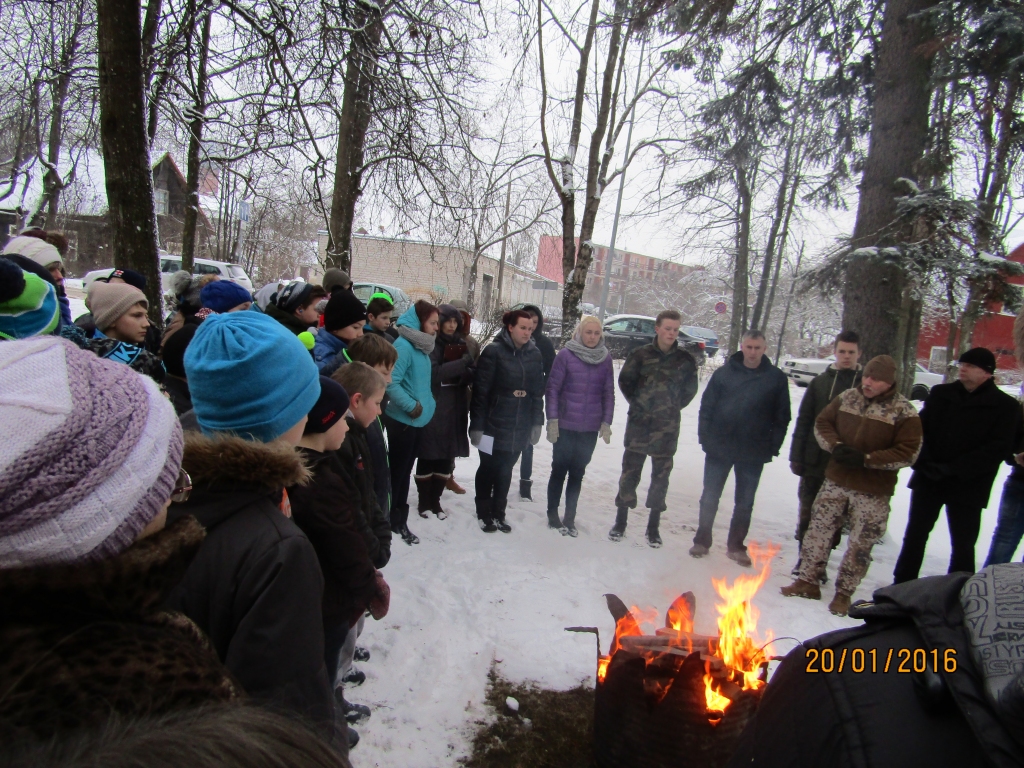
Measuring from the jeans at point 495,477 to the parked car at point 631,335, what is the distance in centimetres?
1448

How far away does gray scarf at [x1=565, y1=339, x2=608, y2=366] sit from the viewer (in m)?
5.34

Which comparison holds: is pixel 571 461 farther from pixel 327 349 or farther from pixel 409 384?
pixel 327 349

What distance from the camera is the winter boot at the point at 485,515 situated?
5219mm

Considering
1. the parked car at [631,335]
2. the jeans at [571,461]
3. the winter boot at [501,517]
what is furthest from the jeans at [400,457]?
the parked car at [631,335]

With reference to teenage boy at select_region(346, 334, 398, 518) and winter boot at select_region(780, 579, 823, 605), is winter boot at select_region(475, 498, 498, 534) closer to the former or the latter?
teenage boy at select_region(346, 334, 398, 518)

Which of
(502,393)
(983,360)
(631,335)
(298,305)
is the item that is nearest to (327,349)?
(298,305)

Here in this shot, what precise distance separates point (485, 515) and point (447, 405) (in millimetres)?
1051

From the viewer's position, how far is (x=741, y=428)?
502cm

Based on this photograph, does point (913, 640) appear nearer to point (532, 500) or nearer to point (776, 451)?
point (776, 451)

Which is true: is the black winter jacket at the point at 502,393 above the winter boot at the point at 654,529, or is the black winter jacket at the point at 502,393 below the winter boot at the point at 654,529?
above

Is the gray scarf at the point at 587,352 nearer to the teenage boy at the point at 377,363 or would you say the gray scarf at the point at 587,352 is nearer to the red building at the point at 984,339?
the teenage boy at the point at 377,363

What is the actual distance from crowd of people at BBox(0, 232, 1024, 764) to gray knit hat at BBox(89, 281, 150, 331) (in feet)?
0.04

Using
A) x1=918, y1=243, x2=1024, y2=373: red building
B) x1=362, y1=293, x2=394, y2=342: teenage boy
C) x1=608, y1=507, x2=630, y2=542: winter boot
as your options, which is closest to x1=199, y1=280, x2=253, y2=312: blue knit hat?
x1=362, y1=293, x2=394, y2=342: teenage boy

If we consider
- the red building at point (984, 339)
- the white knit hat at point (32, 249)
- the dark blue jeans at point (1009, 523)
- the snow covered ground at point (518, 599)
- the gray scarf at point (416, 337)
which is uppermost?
the red building at point (984, 339)
